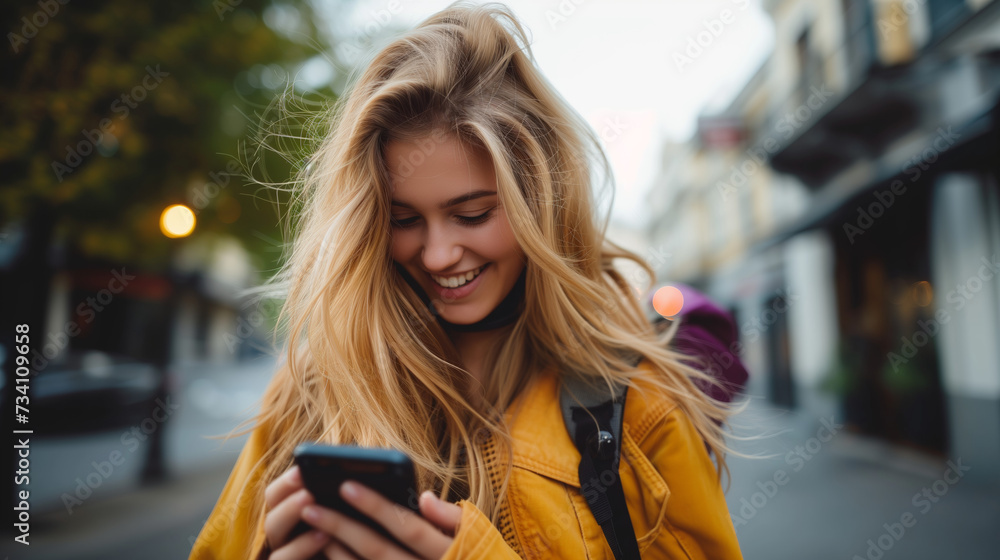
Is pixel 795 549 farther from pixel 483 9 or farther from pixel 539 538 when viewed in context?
pixel 483 9

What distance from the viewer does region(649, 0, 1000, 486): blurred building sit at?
21.3ft

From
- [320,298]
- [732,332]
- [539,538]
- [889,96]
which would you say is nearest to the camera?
[539,538]

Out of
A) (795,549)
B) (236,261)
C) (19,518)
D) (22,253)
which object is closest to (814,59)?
(795,549)

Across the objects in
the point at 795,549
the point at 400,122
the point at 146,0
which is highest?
the point at 146,0

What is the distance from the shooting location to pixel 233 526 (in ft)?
4.48

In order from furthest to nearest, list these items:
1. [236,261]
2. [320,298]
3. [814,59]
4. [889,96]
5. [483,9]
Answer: [236,261], [814,59], [889,96], [483,9], [320,298]

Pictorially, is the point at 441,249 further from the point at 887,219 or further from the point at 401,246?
the point at 887,219

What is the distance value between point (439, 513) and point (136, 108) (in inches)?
266

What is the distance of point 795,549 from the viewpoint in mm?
4566

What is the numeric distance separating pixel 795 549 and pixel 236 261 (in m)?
31.9

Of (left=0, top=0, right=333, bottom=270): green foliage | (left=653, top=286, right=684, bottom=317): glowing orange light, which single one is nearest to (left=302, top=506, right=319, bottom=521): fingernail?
(left=653, top=286, right=684, bottom=317): glowing orange light

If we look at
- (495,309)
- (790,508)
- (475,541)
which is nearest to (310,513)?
(475,541)

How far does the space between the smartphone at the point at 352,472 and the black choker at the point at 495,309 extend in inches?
25.0

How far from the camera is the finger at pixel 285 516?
1.02 metres
